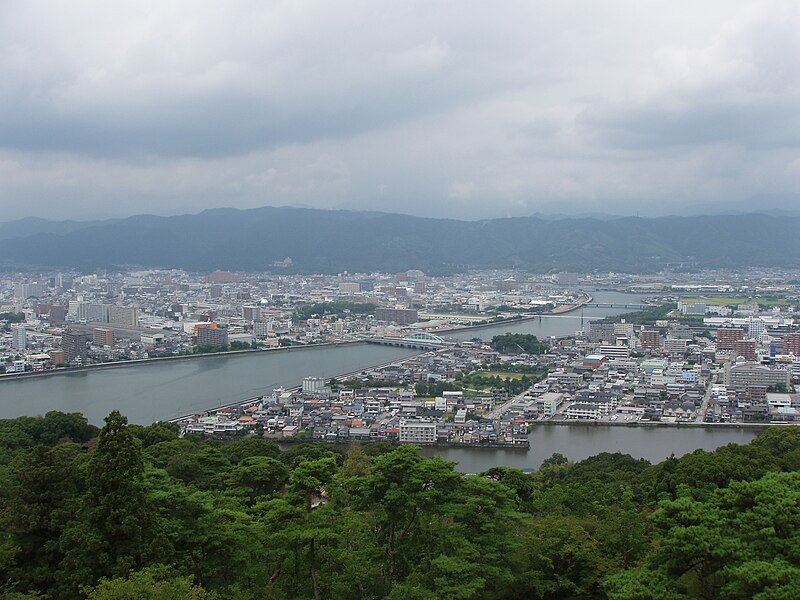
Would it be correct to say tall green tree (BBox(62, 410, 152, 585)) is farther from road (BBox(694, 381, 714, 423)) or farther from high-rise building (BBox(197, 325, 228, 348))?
high-rise building (BBox(197, 325, 228, 348))

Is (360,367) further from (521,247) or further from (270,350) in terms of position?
(521,247)

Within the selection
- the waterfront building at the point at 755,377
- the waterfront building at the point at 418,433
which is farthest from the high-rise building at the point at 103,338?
the waterfront building at the point at 755,377

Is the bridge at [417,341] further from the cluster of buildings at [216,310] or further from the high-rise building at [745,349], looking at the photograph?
the high-rise building at [745,349]

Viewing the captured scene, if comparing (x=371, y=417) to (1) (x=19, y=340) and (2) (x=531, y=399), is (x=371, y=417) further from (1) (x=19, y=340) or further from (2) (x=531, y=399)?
(1) (x=19, y=340)

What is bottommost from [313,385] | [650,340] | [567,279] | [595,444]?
[595,444]

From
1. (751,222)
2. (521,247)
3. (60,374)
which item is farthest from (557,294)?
(751,222)

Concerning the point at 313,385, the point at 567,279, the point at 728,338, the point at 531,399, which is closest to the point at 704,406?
the point at 531,399

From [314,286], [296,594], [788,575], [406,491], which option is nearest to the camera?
[788,575]
